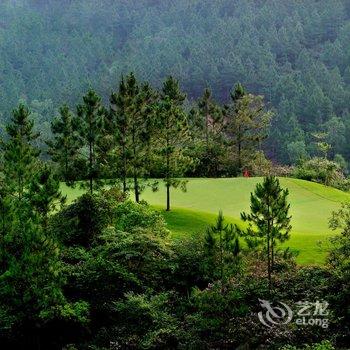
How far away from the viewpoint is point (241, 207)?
38344 mm

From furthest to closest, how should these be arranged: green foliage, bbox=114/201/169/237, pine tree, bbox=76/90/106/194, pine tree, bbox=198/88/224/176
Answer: pine tree, bbox=198/88/224/176, pine tree, bbox=76/90/106/194, green foliage, bbox=114/201/169/237

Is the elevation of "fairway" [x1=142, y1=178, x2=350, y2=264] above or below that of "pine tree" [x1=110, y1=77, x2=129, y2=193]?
below

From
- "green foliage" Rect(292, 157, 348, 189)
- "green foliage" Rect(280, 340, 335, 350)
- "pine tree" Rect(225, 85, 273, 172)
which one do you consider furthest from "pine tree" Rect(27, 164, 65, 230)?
"pine tree" Rect(225, 85, 273, 172)

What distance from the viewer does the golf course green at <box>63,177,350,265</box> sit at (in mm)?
29641

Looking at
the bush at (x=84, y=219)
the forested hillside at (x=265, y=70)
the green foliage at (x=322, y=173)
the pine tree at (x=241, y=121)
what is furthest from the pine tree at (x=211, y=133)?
the forested hillside at (x=265, y=70)

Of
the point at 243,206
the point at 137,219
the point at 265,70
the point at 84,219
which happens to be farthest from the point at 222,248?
the point at 265,70

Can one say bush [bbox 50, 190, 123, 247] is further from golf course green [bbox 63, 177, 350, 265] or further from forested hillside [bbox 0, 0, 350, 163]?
forested hillside [bbox 0, 0, 350, 163]

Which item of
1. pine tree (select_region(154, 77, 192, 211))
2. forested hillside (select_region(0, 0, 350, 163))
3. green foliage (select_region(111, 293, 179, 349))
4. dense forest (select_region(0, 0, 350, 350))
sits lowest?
green foliage (select_region(111, 293, 179, 349))

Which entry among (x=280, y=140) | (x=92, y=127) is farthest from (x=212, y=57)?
(x=92, y=127)

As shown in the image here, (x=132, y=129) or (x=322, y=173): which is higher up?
(x=132, y=129)

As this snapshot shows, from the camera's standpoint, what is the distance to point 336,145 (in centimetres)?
10588

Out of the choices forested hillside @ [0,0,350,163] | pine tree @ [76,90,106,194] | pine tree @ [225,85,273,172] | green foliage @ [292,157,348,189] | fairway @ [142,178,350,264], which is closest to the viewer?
fairway @ [142,178,350,264]

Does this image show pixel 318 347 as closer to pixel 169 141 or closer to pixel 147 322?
pixel 147 322

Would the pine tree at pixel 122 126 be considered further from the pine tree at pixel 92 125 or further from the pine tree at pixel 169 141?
the pine tree at pixel 169 141
